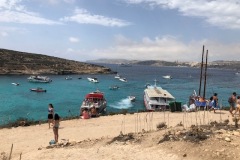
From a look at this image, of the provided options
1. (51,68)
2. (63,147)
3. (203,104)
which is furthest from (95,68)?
(63,147)

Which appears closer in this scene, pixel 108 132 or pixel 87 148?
pixel 87 148

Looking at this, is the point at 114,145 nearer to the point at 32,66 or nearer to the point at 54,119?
the point at 54,119

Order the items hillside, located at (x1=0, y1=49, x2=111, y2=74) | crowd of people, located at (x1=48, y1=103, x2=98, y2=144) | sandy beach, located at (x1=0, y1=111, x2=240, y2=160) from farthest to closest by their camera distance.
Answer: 1. hillside, located at (x1=0, y1=49, x2=111, y2=74)
2. crowd of people, located at (x1=48, y1=103, x2=98, y2=144)
3. sandy beach, located at (x1=0, y1=111, x2=240, y2=160)

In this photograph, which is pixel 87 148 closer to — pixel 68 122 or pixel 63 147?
pixel 63 147

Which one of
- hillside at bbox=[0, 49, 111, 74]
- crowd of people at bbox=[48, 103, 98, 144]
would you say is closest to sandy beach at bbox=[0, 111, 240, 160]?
crowd of people at bbox=[48, 103, 98, 144]

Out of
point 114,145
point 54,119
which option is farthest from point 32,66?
point 114,145

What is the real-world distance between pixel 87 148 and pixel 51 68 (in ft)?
446

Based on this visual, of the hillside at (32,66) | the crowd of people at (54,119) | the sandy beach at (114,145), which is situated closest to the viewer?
the sandy beach at (114,145)

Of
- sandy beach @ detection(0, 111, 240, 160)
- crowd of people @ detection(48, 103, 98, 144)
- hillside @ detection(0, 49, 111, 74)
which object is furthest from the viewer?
hillside @ detection(0, 49, 111, 74)

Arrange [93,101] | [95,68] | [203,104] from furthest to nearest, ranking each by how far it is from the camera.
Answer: [95,68]
[93,101]
[203,104]

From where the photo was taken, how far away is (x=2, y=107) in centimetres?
5559

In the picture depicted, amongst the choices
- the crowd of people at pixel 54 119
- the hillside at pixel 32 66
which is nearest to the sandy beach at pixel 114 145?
the crowd of people at pixel 54 119

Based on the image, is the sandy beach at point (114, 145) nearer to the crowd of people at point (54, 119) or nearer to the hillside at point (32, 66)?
the crowd of people at point (54, 119)

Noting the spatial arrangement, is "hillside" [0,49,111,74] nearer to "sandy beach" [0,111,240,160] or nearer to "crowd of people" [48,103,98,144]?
"crowd of people" [48,103,98,144]
